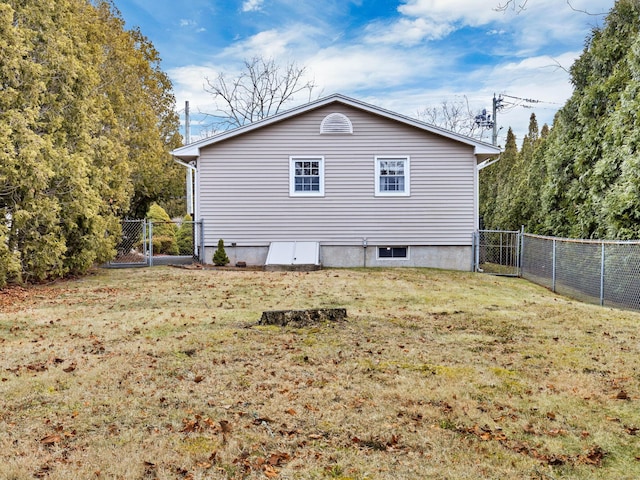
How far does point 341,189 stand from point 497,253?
6.25m

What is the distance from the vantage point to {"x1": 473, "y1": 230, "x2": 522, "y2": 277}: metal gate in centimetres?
1398

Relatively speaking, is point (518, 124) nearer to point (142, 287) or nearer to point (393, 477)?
point (142, 287)

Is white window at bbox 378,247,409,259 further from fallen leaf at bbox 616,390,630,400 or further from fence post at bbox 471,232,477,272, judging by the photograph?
fallen leaf at bbox 616,390,630,400

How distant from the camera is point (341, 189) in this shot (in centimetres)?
1432

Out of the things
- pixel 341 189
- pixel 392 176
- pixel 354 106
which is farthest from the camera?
pixel 392 176

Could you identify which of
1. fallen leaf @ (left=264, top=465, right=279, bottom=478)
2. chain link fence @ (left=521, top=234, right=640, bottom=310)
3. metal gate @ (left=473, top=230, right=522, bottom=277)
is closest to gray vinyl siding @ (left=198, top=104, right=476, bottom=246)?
metal gate @ (left=473, top=230, right=522, bottom=277)

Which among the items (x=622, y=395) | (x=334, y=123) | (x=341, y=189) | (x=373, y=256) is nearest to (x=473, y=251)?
(x=373, y=256)

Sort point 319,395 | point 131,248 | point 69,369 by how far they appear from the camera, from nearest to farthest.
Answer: point 319,395 < point 69,369 < point 131,248

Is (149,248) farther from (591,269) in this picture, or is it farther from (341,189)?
(591,269)

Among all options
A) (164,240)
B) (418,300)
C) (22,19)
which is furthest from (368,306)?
(164,240)

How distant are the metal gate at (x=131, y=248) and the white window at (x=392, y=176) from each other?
750 cm

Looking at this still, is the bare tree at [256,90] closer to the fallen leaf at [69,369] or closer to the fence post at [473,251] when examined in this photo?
the fence post at [473,251]

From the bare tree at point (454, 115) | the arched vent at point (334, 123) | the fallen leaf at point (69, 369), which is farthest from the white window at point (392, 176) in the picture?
the bare tree at point (454, 115)

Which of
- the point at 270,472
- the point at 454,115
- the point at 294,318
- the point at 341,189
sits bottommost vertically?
the point at 270,472
